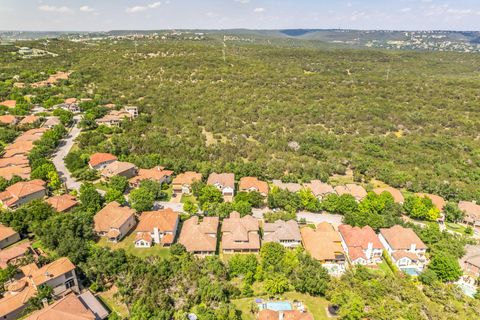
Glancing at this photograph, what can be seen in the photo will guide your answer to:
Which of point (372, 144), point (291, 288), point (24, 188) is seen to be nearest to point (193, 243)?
point (291, 288)

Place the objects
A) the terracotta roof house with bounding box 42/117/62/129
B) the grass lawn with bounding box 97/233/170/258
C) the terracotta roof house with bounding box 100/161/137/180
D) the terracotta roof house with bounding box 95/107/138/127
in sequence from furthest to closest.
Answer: the terracotta roof house with bounding box 95/107/138/127 < the terracotta roof house with bounding box 42/117/62/129 < the terracotta roof house with bounding box 100/161/137/180 < the grass lawn with bounding box 97/233/170/258

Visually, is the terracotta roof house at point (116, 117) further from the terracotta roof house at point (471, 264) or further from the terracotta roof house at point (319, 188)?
the terracotta roof house at point (471, 264)

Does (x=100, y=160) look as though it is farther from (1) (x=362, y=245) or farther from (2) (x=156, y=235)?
(1) (x=362, y=245)

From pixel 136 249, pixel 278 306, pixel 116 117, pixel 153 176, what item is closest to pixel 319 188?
pixel 278 306

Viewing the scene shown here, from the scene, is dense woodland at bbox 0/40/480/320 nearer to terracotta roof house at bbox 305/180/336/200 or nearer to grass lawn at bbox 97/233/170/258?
grass lawn at bbox 97/233/170/258

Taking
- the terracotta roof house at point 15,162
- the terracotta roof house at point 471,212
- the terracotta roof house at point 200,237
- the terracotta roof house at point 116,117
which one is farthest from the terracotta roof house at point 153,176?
the terracotta roof house at point 471,212

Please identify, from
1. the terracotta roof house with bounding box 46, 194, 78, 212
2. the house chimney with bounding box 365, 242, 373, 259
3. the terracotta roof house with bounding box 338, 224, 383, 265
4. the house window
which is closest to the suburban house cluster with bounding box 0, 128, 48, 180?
the terracotta roof house with bounding box 46, 194, 78, 212
